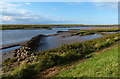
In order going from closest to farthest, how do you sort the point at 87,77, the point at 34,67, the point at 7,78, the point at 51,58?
1. the point at 87,77
2. the point at 7,78
3. the point at 34,67
4. the point at 51,58

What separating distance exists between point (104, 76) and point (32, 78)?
7.61m

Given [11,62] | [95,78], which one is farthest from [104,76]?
[11,62]

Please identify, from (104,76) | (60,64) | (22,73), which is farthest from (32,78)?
(104,76)

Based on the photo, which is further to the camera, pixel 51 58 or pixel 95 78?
pixel 51 58

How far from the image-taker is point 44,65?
1661 cm

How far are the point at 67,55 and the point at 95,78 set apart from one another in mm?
9393

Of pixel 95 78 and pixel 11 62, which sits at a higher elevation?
pixel 95 78

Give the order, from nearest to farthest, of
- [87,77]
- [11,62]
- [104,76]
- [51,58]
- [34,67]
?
[104,76] < [87,77] < [34,67] < [51,58] < [11,62]

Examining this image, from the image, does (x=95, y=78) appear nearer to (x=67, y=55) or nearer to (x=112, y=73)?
(x=112, y=73)

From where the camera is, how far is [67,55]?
18.4m

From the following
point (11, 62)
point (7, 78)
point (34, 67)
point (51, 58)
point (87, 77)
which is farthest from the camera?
point (11, 62)

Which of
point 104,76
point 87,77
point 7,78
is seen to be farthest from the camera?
point 7,78

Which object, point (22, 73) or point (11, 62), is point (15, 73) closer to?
point (22, 73)

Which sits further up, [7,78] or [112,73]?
[112,73]
